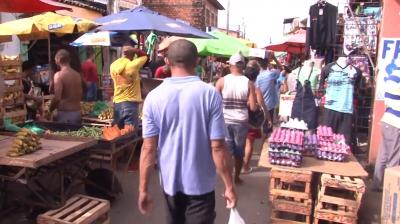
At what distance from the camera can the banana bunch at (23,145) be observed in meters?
4.10

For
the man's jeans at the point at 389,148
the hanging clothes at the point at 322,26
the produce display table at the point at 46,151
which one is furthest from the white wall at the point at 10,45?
the man's jeans at the point at 389,148

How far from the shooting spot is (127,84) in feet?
22.4

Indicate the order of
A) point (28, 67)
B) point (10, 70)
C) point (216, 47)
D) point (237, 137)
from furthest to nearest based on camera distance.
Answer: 1. point (216, 47)
2. point (28, 67)
3. point (10, 70)
4. point (237, 137)

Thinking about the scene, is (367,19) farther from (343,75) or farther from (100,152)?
(100,152)

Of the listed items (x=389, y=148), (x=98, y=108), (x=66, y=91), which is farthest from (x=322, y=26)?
(x=66, y=91)

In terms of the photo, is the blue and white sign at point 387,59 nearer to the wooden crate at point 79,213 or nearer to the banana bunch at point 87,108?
the wooden crate at point 79,213

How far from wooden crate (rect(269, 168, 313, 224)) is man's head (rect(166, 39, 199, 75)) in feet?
7.31

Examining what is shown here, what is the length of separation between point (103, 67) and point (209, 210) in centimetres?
1415

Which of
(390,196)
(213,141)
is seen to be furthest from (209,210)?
(390,196)

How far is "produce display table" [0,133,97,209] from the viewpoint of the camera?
13.2ft

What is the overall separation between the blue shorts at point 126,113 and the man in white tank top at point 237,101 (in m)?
1.56

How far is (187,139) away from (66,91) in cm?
369

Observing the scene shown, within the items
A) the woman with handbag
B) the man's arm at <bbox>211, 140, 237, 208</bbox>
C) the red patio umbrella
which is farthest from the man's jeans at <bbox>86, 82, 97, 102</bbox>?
the man's arm at <bbox>211, 140, 237, 208</bbox>

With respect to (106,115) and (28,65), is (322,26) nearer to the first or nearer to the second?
(106,115)
